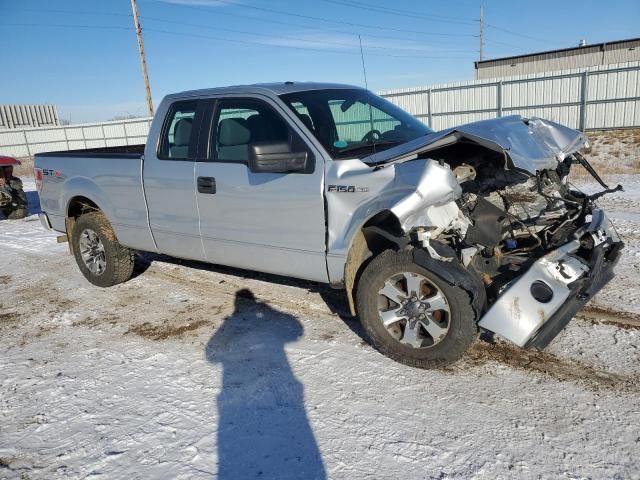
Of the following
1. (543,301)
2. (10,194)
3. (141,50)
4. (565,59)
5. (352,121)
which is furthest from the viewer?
(565,59)

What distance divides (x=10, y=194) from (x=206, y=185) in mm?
8157

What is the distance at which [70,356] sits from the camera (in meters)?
3.98

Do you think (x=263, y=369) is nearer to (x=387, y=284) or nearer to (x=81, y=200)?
(x=387, y=284)

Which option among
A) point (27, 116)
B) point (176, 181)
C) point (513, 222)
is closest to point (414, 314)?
point (513, 222)

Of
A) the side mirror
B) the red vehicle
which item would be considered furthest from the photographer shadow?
the red vehicle

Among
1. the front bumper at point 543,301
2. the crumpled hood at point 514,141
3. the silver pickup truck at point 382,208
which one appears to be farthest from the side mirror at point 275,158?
the front bumper at point 543,301

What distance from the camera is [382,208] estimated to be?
128 inches

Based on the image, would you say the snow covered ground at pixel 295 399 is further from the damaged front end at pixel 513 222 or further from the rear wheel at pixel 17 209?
the rear wheel at pixel 17 209

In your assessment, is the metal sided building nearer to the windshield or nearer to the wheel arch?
the windshield

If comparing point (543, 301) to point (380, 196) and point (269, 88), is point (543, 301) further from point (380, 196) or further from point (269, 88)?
point (269, 88)

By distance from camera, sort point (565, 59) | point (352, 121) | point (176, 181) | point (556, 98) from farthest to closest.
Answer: point (565, 59)
point (556, 98)
point (176, 181)
point (352, 121)

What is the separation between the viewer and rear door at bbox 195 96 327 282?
3746mm

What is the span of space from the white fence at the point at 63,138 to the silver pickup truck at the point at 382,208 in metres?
25.5

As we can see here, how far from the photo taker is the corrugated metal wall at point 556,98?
57.4 feet
